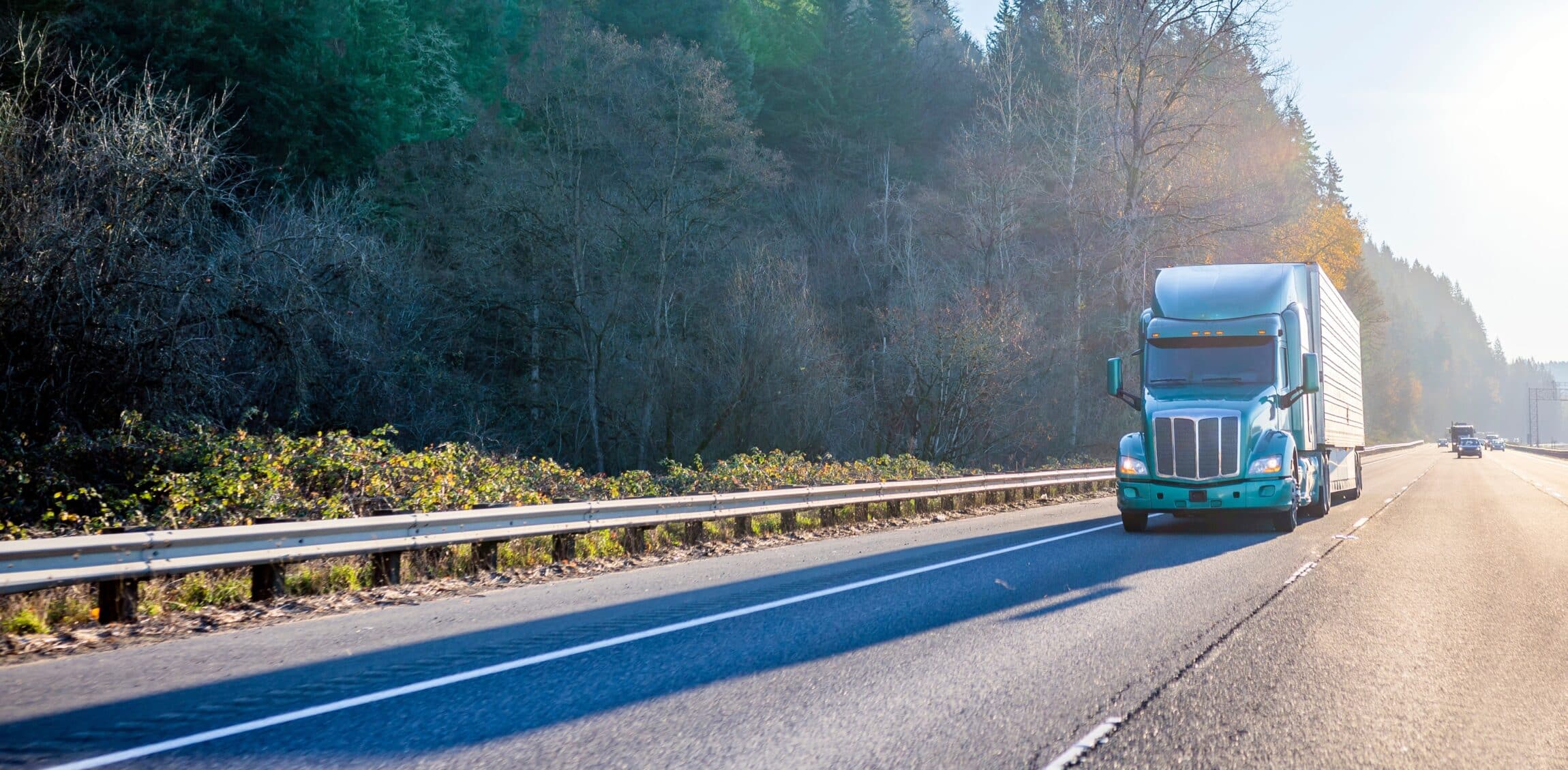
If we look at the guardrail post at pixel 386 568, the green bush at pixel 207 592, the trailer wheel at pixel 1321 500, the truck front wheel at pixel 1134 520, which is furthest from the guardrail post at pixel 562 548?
the trailer wheel at pixel 1321 500

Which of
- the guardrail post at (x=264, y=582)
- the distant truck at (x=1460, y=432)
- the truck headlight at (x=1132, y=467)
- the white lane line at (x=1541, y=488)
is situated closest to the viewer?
the guardrail post at (x=264, y=582)

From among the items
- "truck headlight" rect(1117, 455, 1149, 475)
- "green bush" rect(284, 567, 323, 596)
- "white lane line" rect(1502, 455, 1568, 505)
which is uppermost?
"truck headlight" rect(1117, 455, 1149, 475)

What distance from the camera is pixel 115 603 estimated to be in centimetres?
779

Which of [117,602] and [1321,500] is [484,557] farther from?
[1321,500]

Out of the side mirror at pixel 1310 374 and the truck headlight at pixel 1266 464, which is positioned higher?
the side mirror at pixel 1310 374

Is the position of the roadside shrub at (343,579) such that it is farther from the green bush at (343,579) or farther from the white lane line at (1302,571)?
the white lane line at (1302,571)

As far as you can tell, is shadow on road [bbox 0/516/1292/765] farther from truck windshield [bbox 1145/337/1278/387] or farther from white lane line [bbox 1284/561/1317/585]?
truck windshield [bbox 1145/337/1278/387]

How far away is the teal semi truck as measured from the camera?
15836mm

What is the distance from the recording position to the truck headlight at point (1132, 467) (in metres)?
16.4

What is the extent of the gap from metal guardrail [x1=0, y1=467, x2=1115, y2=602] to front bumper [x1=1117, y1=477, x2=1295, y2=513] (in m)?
5.14

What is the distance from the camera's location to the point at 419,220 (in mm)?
32781

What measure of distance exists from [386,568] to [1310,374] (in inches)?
522

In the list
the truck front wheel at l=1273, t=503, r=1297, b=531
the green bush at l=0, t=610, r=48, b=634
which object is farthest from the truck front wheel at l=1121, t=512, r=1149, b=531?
the green bush at l=0, t=610, r=48, b=634

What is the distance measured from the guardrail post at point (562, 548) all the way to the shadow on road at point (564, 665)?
1.85 metres
